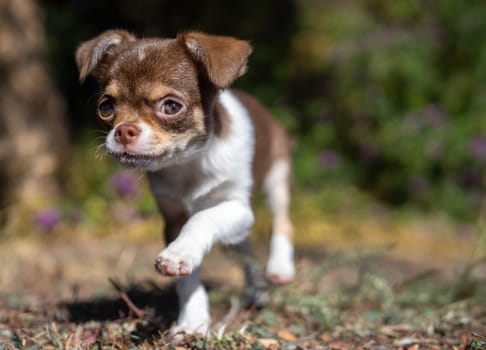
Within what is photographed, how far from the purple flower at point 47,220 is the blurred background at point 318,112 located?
0.01 meters

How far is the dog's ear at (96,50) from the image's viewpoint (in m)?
4.07

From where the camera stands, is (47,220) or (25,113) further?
(25,113)

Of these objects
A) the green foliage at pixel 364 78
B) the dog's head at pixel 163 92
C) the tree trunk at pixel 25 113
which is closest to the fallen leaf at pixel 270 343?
the dog's head at pixel 163 92

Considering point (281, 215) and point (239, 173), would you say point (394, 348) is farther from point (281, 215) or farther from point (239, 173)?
point (281, 215)

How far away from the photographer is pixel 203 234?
365 centimetres

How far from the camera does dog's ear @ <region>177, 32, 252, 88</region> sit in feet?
12.1

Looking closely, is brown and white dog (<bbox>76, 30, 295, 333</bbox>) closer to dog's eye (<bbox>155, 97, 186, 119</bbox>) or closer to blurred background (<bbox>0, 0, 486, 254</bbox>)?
dog's eye (<bbox>155, 97, 186, 119</bbox>)

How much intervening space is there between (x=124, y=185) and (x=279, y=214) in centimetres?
273

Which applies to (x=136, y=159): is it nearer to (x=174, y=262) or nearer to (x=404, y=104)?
(x=174, y=262)

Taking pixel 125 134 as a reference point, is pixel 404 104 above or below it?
below

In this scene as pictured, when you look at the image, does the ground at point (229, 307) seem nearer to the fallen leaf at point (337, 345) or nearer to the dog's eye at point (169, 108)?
the fallen leaf at point (337, 345)

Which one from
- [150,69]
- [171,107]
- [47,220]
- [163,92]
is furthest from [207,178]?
[47,220]

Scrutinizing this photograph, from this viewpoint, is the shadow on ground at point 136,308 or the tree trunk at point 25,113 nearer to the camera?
the shadow on ground at point 136,308

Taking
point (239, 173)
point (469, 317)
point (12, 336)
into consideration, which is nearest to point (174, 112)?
point (239, 173)
